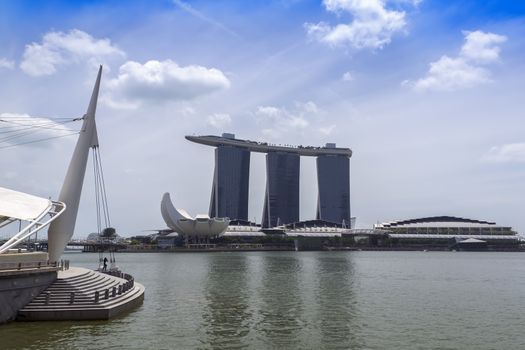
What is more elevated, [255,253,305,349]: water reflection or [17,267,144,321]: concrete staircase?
[17,267,144,321]: concrete staircase

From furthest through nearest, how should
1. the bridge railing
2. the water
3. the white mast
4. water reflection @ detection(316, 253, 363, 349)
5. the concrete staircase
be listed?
1. the white mast
2. the concrete staircase
3. the bridge railing
4. water reflection @ detection(316, 253, 363, 349)
5. the water

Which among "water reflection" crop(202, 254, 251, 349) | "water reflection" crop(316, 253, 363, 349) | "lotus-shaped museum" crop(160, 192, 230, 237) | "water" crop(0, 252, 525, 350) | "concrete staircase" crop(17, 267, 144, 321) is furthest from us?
"lotus-shaped museum" crop(160, 192, 230, 237)

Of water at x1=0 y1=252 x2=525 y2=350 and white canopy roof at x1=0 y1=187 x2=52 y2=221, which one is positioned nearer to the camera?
water at x1=0 y1=252 x2=525 y2=350

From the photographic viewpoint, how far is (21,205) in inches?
1254

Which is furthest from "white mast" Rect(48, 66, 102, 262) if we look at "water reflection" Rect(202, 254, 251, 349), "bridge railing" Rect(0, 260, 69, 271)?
"water reflection" Rect(202, 254, 251, 349)

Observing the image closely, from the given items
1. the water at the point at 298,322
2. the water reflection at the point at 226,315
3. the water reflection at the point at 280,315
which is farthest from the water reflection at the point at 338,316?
the water reflection at the point at 226,315

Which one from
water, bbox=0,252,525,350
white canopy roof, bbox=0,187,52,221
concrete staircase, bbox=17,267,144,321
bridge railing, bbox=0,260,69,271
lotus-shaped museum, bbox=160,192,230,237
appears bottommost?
water, bbox=0,252,525,350

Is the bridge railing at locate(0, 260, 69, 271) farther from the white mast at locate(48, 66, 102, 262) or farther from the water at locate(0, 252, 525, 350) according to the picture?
the white mast at locate(48, 66, 102, 262)

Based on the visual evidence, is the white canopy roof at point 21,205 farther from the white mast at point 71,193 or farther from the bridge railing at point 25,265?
the bridge railing at point 25,265

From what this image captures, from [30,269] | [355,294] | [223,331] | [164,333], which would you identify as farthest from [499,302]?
[30,269]

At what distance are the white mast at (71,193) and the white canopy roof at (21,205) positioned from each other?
2.02 meters

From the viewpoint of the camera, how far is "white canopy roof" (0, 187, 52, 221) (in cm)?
2994

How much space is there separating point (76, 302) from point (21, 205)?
27.7 ft

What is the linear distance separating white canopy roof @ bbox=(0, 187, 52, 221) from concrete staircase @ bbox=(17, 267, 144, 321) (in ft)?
13.7
